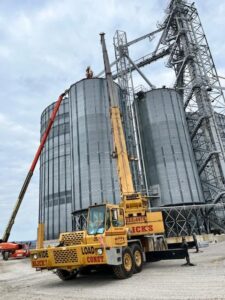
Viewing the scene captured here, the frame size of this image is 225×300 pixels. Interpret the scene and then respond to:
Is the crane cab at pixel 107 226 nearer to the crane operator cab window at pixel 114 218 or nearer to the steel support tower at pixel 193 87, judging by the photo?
the crane operator cab window at pixel 114 218

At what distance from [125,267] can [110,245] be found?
4.87ft

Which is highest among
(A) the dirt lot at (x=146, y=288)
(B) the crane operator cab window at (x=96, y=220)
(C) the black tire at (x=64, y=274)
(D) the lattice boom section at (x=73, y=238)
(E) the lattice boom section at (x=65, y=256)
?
(B) the crane operator cab window at (x=96, y=220)

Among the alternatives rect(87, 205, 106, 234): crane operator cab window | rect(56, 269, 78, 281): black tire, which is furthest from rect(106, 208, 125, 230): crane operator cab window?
rect(56, 269, 78, 281): black tire

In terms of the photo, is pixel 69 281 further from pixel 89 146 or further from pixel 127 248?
pixel 89 146

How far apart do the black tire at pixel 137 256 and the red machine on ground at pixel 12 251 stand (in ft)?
63.2

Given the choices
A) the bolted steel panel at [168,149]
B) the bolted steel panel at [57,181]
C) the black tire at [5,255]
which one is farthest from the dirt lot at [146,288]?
the bolted steel panel at [57,181]

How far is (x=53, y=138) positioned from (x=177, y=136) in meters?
22.6

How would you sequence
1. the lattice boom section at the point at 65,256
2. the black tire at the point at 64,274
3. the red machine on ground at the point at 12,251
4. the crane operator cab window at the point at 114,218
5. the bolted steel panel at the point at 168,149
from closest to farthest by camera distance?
the lattice boom section at the point at 65,256 < the crane operator cab window at the point at 114,218 < the black tire at the point at 64,274 < the red machine on ground at the point at 12,251 < the bolted steel panel at the point at 168,149

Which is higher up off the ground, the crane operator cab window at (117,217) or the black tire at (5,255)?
the crane operator cab window at (117,217)

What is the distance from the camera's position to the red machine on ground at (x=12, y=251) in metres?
27.3

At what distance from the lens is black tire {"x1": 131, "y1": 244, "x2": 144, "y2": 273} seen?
12130mm

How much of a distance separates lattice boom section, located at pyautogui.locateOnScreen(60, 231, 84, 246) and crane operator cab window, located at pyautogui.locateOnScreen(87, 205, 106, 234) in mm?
423

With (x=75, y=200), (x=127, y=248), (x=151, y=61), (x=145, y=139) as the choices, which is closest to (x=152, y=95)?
(x=145, y=139)

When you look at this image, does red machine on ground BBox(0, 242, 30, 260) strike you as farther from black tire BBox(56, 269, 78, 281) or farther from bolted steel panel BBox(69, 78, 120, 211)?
black tire BBox(56, 269, 78, 281)
